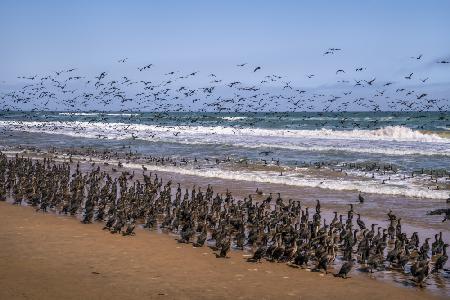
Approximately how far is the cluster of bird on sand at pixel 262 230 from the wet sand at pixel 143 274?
0.43m

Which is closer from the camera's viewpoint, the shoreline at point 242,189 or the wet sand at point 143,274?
the wet sand at point 143,274

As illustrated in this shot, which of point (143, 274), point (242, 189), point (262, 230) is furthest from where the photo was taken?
point (242, 189)

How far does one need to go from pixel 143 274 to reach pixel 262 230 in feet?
13.7

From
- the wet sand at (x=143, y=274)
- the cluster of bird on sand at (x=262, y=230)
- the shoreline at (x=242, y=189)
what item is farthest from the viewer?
the cluster of bird on sand at (x=262, y=230)

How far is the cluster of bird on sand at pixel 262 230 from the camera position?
474 inches

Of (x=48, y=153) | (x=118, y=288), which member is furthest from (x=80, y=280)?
(x=48, y=153)

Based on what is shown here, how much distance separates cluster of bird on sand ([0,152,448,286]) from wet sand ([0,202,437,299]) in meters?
0.43

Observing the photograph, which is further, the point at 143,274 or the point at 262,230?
the point at 262,230

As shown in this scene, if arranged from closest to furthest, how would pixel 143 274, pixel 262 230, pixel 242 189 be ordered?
pixel 143 274, pixel 262 230, pixel 242 189

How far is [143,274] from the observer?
10.7m

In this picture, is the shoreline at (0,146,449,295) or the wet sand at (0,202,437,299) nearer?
the wet sand at (0,202,437,299)

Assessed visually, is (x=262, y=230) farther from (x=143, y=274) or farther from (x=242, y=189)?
(x=242, y=189)

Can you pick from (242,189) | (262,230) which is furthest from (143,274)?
(242,189)

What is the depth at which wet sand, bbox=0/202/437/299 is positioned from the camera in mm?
9617
